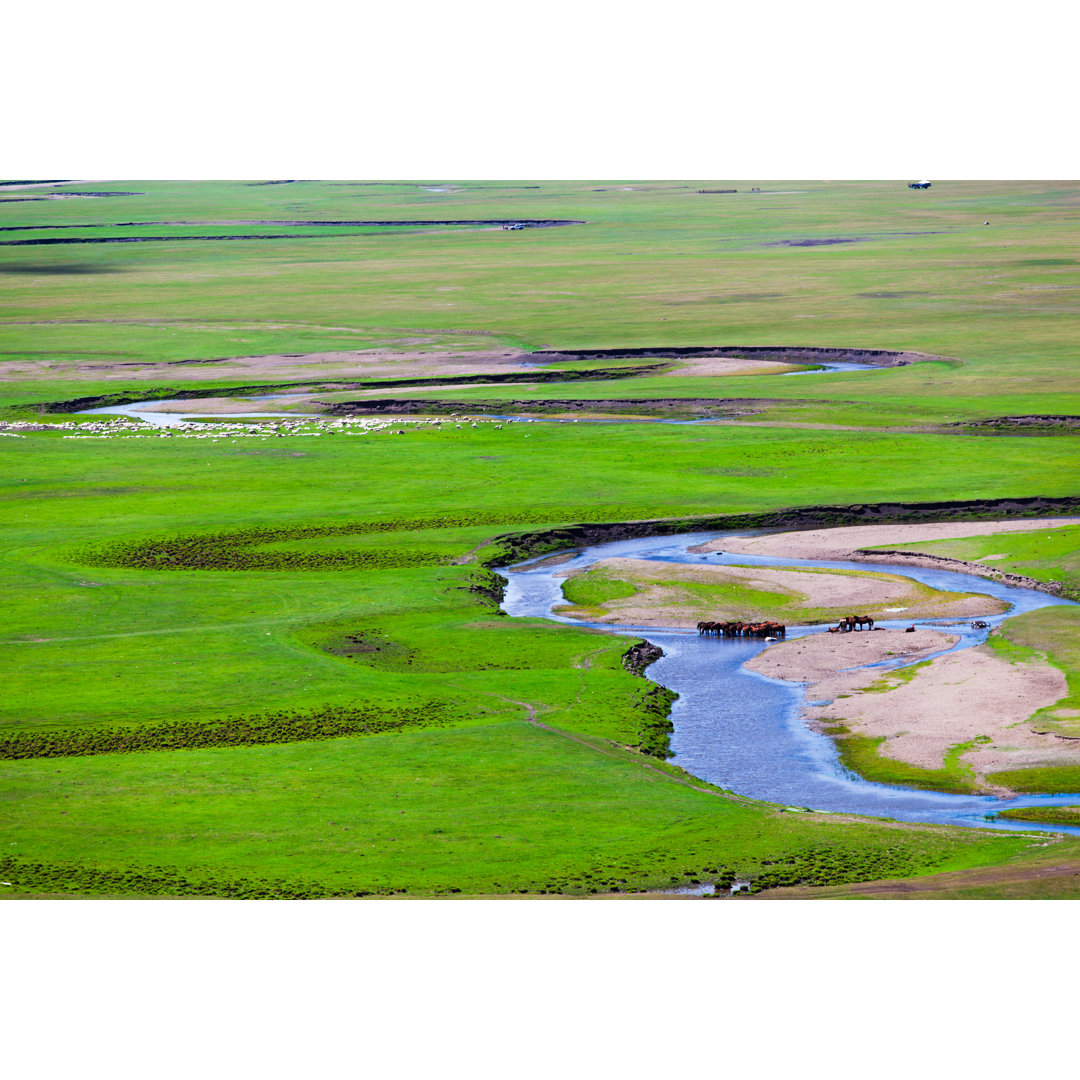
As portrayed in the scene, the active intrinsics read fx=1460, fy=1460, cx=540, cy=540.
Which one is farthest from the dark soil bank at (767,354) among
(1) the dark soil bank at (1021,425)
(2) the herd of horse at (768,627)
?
(2) the herd of horse at (768,627)

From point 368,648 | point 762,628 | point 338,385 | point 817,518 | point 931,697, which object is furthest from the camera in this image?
point 338,385

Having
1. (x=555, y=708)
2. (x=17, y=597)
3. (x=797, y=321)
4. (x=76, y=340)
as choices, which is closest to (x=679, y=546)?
(x=555, y=708)

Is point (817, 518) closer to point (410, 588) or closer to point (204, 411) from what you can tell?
point (410, 588)

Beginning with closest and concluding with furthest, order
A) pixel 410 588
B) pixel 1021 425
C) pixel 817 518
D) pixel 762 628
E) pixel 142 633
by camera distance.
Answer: pixel 142 633, pixel 762 628, pixel 410 588, pixel 817 518, pixel 1021 425

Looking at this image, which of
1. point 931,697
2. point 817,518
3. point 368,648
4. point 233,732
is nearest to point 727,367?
point 817,518

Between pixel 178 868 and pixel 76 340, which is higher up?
pixel 76 340

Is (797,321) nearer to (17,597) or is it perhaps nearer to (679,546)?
(679,546)

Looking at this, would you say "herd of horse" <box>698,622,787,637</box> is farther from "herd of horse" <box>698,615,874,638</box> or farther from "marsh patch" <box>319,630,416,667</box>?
"marsh patch" <box>319,630,416,667</box>
